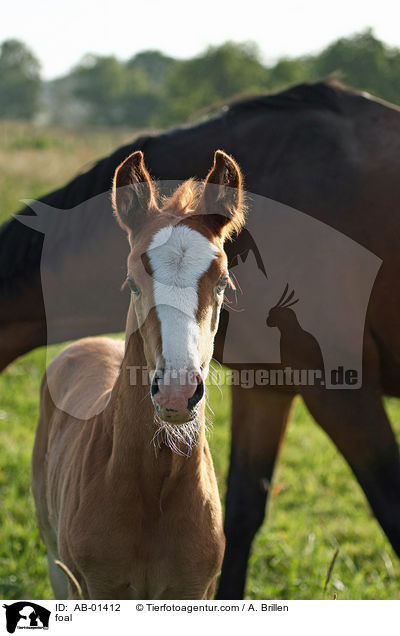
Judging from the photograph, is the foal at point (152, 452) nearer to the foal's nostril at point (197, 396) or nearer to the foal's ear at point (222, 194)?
the foal's ear at point (222, 194)

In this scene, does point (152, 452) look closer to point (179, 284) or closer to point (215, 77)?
point (179, 284)

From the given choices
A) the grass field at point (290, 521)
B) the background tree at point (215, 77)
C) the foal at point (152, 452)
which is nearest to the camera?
the foal at point (152, 452)

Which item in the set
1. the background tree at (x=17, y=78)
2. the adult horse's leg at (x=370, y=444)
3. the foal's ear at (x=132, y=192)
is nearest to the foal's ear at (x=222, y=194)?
the foal's ear at (x=132, y=192)

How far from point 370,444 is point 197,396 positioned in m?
1.31

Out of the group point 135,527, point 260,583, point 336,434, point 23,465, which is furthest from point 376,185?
point 23,465

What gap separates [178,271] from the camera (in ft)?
6.05

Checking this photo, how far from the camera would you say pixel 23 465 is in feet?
14.1

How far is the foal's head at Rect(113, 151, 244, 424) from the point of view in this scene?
5.49ft

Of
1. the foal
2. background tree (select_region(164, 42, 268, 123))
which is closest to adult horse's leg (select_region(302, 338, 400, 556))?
the foal

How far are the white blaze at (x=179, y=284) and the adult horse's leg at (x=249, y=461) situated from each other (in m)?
1.49

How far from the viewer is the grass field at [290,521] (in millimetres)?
3225

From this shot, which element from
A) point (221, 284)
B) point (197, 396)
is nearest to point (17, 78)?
point (221, 284)
